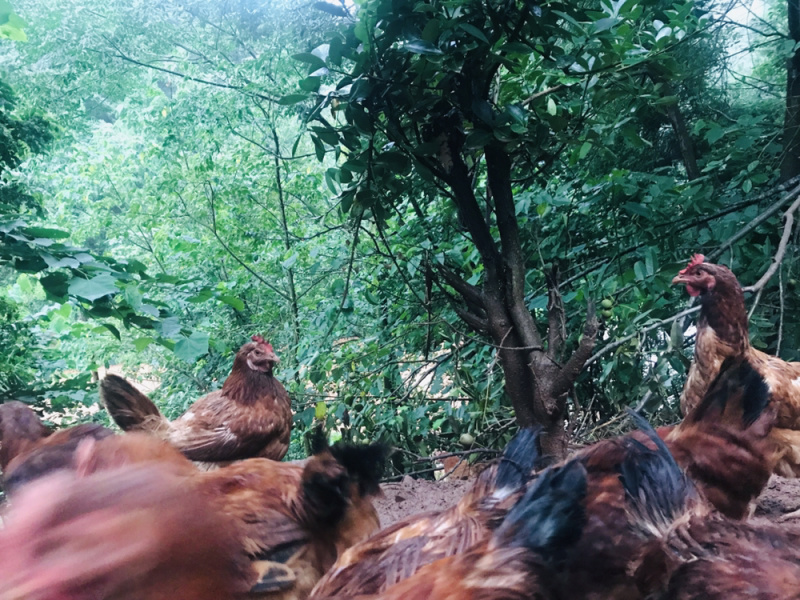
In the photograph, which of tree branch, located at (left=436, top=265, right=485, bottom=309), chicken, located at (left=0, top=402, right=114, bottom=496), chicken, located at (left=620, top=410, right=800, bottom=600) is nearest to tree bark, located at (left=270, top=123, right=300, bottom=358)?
chicken, located at (left=0, top=402, right=114, bottom=496)

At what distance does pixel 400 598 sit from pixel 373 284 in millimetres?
1953

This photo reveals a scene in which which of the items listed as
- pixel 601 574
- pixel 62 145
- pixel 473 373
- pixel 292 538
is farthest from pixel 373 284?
pixel 62 145

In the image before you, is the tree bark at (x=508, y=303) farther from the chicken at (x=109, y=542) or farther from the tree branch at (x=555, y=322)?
the chicken at (x=109, y=542)

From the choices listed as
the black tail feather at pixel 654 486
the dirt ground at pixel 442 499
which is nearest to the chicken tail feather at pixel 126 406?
the dirt ground at pixel 442 499

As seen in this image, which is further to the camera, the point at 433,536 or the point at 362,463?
the point at 362,463

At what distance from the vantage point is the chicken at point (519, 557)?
69 centimetres

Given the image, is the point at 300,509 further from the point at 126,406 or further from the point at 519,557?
the point at 126,406

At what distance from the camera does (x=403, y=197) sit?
187 cm

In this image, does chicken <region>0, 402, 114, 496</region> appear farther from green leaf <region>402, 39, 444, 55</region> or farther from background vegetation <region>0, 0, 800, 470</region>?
green leaf <region>402, 39, 444, 55</region>

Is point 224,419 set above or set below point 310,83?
below

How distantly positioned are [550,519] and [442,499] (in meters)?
1.23

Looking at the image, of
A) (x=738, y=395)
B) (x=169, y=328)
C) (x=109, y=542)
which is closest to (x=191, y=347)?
(x=169, y=328)

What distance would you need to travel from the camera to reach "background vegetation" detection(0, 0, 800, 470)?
1.29 metres

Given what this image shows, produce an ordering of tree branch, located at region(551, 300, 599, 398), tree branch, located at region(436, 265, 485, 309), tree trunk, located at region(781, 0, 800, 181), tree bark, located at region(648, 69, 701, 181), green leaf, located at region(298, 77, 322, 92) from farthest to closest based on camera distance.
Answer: tree bark, located at region(648, 69, 701, 181) → tree trunk, located at region(781, 0, 800, 181) → tree branch, located at region(436, 265, 485, 309) → tree branch, located at region(551, 300, 599, 398) → green leaf, located at region(298, 77, 322, 92)
